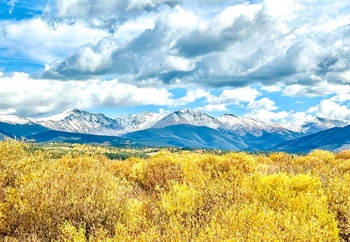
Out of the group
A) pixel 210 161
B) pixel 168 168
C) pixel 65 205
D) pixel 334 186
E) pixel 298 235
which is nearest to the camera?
pixel 298 235

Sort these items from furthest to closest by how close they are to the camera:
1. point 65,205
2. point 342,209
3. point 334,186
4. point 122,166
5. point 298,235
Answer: point 122,166, point 334,186, point 342,209, point 65,205, point 298,235

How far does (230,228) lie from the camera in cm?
1844

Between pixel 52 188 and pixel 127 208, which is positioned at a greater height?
pixel 52 188

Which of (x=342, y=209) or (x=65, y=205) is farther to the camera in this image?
(x=342, y=209)

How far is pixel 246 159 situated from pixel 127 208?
3422cm

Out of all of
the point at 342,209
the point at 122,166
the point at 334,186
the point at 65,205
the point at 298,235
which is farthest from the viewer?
the point at 122,166

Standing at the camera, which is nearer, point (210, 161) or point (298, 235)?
point (298, 235)

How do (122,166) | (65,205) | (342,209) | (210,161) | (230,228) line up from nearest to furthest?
(230,228) < (65,205) < (342,209) < (210,161) < (122,166)

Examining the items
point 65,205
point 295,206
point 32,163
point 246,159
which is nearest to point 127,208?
point 65,205

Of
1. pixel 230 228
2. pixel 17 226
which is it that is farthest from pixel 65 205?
pixel 230 228

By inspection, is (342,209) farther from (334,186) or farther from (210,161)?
(210,161)

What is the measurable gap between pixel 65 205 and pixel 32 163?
13.8m

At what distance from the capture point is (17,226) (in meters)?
26.0

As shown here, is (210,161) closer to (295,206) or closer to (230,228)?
(295,206)
